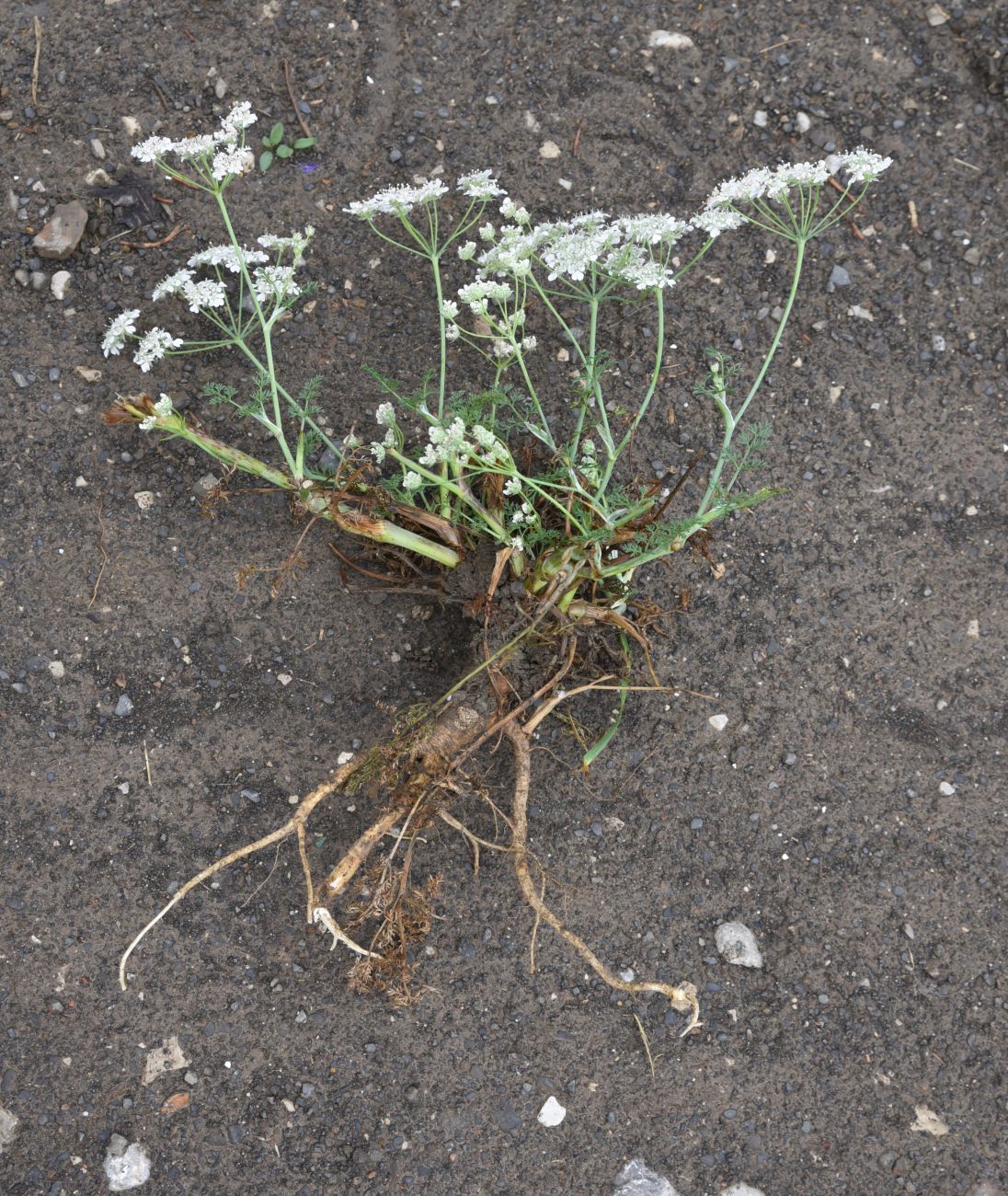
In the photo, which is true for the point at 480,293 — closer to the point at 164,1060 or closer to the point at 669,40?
the point at 669,40

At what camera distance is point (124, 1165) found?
234cm

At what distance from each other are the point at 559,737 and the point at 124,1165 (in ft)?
4.94

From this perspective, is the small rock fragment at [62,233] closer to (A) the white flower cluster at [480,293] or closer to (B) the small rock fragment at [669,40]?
(A) the white flower cluster at [480,293]

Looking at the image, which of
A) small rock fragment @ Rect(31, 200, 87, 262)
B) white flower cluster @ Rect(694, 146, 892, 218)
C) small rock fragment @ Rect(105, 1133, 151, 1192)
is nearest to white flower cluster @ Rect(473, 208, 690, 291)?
white flower cluster @ Rect(694, 146, 892, 218)

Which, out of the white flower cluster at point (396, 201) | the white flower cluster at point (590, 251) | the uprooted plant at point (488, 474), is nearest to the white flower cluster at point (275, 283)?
the uprooted plant at point (488, 474)

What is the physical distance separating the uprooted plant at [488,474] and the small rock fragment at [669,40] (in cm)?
50

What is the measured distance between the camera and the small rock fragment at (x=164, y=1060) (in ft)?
7.77

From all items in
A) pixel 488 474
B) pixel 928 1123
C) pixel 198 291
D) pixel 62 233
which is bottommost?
pixel 928 1123

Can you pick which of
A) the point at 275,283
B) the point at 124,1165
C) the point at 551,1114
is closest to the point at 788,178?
the point at 275,283

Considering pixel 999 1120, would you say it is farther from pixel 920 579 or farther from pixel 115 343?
pixel 115 343

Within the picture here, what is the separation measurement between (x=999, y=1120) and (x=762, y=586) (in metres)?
1.52

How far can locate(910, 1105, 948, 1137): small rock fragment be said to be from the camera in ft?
8.07

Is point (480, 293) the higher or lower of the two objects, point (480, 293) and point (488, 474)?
the higher

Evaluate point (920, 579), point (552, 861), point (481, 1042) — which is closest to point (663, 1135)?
point (481, 1042)
